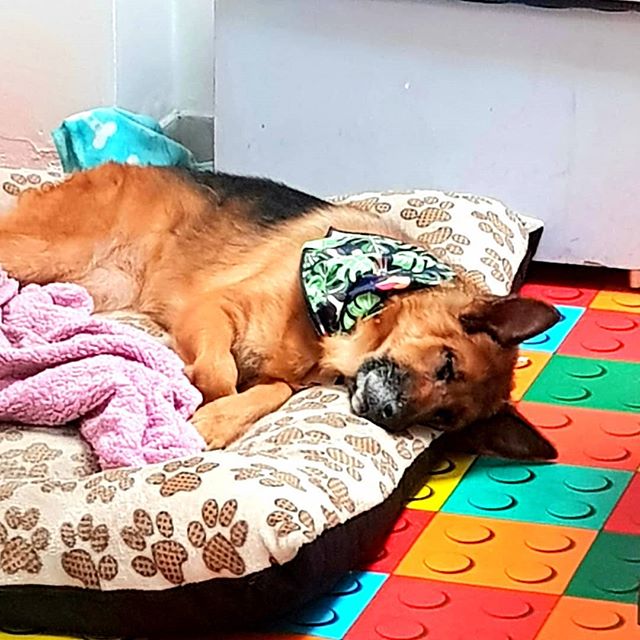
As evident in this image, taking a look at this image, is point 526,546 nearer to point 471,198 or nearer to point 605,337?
point 605,337

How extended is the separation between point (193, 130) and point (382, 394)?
6.66 feet

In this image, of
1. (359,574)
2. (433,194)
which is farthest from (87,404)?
(433,194)

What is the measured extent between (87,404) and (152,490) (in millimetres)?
407

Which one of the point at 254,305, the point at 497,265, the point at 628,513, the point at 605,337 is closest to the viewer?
the point at 628,513

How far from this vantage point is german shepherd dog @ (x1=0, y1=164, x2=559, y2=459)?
8.73 ft

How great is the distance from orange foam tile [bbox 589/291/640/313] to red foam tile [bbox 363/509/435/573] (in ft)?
4.06

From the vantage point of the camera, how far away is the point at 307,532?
7.03 feet

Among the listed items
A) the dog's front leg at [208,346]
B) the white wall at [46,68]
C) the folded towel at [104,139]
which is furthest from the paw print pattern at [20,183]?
the dog's front leg at [208,346]

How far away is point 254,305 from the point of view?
291cm

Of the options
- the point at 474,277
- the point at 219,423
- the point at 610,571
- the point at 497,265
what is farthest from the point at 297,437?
the point at 497,265

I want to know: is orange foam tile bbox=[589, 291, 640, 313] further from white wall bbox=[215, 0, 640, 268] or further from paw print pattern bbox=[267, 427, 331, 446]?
paw print pattern bbox=[267, 427, 331, 446]

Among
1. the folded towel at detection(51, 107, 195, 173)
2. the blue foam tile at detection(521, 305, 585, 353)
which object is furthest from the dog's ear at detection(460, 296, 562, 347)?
the folded towel at detection(51, 107, 195, 173)

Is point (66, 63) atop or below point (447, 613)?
→ atop

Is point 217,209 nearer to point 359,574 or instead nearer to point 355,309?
point 355,309
